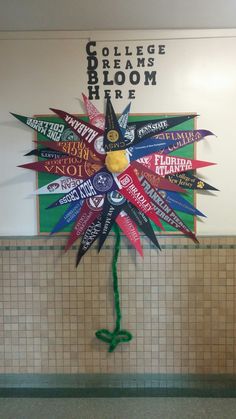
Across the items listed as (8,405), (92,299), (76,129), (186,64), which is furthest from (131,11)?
(8,405)

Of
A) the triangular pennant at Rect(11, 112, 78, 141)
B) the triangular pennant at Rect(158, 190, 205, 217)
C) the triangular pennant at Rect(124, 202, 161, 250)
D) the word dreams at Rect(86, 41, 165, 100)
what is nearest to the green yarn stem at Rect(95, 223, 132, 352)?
the triangular pennant at Rect(124, 202, 161, 250)

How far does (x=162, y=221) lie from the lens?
7.41 feet

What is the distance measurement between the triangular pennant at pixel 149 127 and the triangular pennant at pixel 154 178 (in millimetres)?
157

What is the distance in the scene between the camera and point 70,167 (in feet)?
7.34

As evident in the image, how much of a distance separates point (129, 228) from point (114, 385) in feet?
3.59

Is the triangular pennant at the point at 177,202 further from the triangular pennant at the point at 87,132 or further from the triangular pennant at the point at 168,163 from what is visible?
the triangular pennant at the point at 87,132

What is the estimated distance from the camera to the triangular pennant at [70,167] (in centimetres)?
223

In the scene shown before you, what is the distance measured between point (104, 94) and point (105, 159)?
429mm

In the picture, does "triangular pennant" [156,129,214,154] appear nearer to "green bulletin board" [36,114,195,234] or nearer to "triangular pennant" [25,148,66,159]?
"green bulletin board" [36,114,195,234]

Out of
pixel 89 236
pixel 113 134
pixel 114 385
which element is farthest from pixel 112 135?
pixel 114 385

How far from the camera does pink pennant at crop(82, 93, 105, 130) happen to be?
222 cm

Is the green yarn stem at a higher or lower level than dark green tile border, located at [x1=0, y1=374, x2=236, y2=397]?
higher

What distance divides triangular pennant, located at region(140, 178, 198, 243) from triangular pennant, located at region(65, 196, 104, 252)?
0.31 meters

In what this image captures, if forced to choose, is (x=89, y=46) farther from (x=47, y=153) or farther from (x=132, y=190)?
(x=132, y=190)
